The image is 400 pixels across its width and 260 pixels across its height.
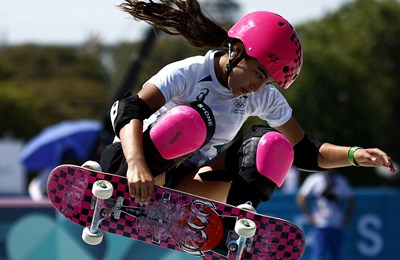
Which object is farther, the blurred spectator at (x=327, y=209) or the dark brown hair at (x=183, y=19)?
the blurred spectator at (x=327, y=209)

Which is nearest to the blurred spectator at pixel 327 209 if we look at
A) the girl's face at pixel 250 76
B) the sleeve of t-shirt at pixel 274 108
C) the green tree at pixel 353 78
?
the sleeve of t-shirt at pixel 274 108

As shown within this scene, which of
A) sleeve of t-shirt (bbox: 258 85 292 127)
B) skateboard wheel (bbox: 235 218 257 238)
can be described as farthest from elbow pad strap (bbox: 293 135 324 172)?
skateboard wheel (bbox: 235 218 257 238)

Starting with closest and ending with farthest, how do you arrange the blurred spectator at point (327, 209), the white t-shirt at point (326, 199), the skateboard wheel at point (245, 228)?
the skateboard wheel at point (245, 228) < the blurred spectator at point (327, 209) < the white t-shirt at point (326, 199)

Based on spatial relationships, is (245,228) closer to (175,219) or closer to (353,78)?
(175,219)

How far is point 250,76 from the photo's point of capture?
4.62 metres

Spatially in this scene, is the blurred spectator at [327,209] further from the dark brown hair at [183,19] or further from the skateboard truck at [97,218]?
the skateboard truck at [97,218]

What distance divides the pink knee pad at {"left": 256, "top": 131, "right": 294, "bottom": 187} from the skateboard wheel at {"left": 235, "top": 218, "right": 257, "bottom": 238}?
384 millimetres

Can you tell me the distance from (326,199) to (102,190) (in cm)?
894

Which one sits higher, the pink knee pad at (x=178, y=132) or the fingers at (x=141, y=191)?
the pink knee pad at (x=178, y=132)

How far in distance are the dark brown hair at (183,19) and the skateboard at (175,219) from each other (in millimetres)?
943

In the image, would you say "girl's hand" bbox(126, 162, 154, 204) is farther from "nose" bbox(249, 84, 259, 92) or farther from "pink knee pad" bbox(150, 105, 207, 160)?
"nose" bbox(249, 84, 259, 92)

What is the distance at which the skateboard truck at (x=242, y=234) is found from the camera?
433 centimetres

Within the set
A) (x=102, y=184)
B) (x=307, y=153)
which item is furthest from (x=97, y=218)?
(x=307, y=153)

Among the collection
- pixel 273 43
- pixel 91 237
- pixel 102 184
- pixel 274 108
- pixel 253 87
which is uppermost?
pixel 273 43
